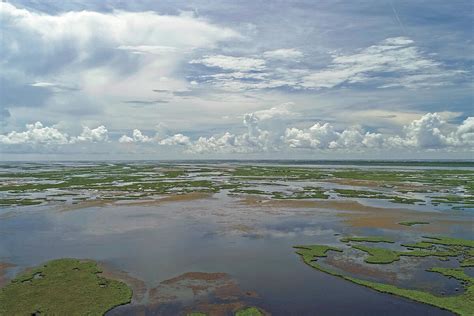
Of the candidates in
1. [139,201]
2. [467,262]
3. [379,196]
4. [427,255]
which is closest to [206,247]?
Result: [427,255]

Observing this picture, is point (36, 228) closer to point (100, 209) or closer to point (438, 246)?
point (100, 209)

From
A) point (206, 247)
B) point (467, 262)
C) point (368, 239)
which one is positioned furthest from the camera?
point (368, 239)

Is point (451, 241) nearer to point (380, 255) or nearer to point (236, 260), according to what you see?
point (380, 255)

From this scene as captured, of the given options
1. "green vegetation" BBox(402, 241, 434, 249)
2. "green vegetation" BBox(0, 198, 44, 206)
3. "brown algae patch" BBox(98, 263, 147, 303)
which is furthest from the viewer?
"green vegetation" BBox(0, 198, 44, 206)

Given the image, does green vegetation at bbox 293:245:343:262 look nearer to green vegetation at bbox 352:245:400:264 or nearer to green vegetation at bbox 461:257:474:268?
green vegetation at bbox 352:245:400:264

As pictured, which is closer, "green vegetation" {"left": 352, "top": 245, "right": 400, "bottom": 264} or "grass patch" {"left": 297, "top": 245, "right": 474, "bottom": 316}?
"grass patch" {"left": 297, "top": 245, "right": 474, "bottom": 316}

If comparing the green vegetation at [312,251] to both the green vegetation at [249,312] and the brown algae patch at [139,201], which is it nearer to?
the green vegetation at [249,312]

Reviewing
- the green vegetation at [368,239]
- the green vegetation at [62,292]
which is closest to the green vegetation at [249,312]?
the green vegetation at [62,292]

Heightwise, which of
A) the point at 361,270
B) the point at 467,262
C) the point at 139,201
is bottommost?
the point at 361,270

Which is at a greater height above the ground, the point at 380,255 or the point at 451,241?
the point at 451,241

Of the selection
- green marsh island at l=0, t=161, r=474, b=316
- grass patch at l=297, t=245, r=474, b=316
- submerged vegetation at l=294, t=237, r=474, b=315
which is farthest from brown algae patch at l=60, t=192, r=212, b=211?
grass patch at l=297, t=245, r=474, b=316
